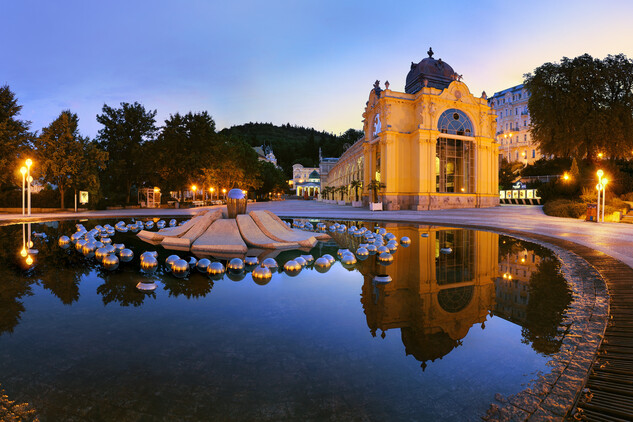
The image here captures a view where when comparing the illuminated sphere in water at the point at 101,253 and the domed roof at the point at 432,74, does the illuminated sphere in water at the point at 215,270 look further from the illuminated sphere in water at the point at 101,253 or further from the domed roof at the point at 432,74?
the domed roof at the point at 432,74

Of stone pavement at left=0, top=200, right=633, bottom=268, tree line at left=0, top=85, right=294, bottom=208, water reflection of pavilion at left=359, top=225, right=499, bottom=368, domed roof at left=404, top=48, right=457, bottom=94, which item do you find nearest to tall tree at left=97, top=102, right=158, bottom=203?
tree line at left=0, top=85, right=294, bottom=208

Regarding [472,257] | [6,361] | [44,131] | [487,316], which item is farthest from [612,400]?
[44,131]

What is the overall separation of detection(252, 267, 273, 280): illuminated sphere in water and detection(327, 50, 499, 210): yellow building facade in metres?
33.6

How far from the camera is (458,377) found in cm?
268

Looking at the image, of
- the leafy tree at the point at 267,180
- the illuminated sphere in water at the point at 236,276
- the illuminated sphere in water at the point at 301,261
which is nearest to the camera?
the illuminated sphere in water at the point at 236,276

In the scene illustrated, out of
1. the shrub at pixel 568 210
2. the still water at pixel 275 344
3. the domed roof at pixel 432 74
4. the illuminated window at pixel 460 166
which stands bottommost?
the still water at pixel 275 344

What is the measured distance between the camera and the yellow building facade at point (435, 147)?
3844 centimetres

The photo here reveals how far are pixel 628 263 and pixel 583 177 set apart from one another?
29427 millimetres

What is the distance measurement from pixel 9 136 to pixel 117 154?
1311 centimetres

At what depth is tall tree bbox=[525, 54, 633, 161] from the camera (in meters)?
30.7

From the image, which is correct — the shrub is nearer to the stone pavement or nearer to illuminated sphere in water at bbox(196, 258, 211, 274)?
the stone pavement

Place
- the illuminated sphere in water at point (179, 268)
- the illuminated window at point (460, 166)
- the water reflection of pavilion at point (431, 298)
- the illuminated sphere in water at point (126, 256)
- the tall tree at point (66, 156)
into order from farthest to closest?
the illuminated window at point (460, 166)
the tall tree at point (66, 156)
the illuminated sphere in water at point (126, 256)
the illuminated sphere in water at point (179, 268)
the water reflection of pavilion at point (431, 298)

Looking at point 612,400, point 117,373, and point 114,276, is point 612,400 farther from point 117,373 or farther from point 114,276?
point 114,276

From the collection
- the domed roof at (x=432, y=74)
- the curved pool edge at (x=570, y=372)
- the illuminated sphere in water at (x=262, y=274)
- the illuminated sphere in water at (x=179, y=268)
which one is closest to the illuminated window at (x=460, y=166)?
the domed roof at (x=432, y=74)
